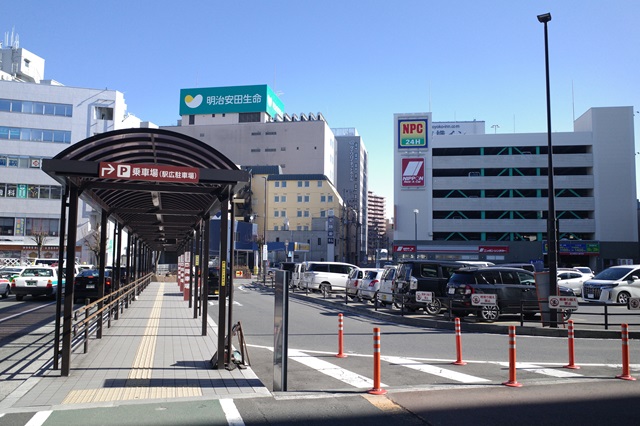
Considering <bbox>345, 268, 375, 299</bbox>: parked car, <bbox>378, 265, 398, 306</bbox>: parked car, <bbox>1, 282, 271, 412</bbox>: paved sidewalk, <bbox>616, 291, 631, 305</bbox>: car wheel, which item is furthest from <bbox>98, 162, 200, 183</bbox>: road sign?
<bbox>616, 291, 631, 305</bbox>: car wheel

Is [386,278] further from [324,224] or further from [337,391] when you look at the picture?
[324,224]

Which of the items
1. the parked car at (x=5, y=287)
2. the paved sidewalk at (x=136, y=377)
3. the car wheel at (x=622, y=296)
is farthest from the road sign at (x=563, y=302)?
the parked car at (x=5, y=287)

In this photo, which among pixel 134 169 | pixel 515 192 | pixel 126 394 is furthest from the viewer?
pixel 515 192

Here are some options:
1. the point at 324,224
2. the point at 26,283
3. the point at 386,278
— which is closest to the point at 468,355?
the point at 386,278

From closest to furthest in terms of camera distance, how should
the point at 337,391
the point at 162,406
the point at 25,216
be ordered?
the point at 162,406 → the point at 337,391 → the point at 25,216

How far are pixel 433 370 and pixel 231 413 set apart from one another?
4.61 m

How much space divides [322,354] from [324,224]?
81145mm

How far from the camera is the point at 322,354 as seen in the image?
1224 cm

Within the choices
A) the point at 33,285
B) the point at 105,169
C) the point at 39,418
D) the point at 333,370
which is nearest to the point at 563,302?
the point at 333,370

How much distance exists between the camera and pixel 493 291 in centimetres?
1806

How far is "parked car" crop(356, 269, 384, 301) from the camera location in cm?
2545

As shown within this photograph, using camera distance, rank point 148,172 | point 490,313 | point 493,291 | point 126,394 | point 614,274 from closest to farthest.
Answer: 1. point 126,394
2. point 148,172
3. point 490,313
4. point 493,291
5. point 614,274

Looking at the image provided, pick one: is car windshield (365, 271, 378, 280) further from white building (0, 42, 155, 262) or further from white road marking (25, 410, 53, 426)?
white building (0, 42, 155, 262)

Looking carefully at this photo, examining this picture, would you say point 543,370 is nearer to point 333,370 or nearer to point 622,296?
A: point 333,370
